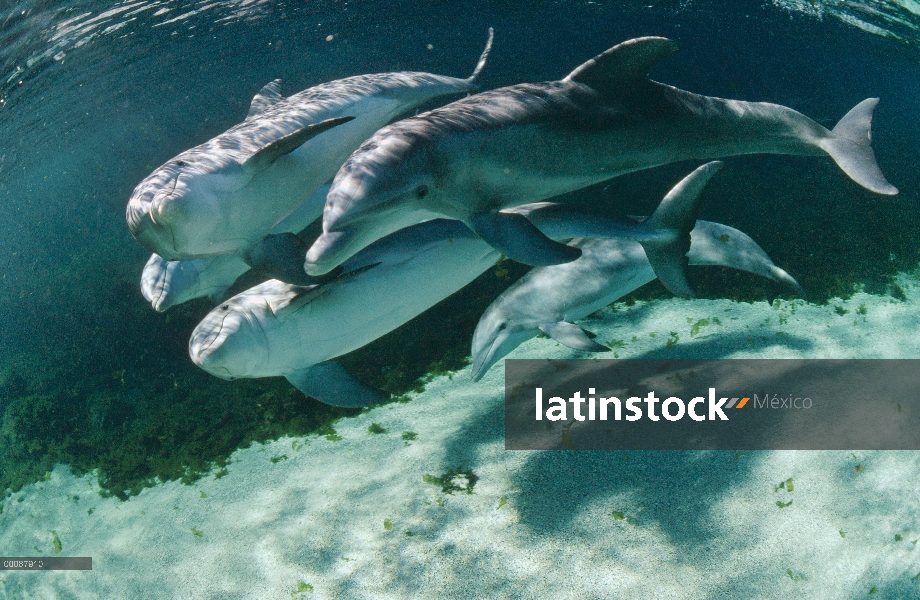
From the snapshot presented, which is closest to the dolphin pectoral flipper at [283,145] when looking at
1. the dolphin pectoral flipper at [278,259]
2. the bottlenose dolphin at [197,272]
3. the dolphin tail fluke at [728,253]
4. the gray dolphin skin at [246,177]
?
the gray dolphin skin at [246,177]

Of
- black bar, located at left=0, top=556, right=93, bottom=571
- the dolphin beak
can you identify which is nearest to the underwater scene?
the dolphin beak

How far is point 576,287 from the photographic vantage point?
607cm

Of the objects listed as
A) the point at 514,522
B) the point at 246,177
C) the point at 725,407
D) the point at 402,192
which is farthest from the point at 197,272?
the point at 725,407

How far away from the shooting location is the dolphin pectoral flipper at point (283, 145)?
326 centimetres

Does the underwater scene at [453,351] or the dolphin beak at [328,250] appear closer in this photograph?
the dolphin beak at [328,250]

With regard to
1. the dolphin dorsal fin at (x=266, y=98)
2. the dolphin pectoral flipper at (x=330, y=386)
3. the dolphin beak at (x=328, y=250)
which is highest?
the dolphin dorsal fin at (x=266, y=98)

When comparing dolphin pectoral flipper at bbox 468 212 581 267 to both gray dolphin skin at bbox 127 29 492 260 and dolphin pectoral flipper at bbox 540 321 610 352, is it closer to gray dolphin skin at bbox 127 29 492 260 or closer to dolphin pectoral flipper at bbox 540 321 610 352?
gray dolphin skin at bbox 127 29 492 260

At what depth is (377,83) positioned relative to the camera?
4.92 meters

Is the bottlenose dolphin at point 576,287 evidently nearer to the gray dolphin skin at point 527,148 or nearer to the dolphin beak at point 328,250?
the gray dolphin skin at point 527,148

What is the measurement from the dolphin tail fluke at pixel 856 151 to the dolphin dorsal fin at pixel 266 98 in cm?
612

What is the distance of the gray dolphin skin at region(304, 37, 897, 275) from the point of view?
289 cm

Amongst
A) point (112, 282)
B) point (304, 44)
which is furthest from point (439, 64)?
point (112, 282)

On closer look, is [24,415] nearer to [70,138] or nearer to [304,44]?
[304,44]

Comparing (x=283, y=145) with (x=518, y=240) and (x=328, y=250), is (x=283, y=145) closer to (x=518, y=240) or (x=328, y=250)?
(x=328, y=250)
